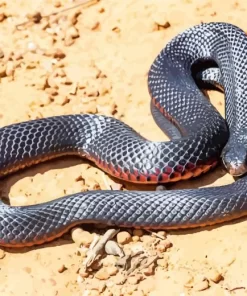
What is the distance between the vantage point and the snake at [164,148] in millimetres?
6289

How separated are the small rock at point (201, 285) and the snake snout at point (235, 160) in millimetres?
1167

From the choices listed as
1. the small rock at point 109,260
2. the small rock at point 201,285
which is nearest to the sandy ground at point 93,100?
the small rock at point 201,285

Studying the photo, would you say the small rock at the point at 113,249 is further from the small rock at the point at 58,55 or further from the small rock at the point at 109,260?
the small rock at the point at 58,55

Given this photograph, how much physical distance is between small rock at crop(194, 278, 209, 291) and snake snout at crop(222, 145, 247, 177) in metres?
1.17

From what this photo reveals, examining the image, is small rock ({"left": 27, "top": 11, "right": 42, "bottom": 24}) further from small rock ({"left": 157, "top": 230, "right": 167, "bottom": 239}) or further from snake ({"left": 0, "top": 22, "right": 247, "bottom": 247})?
small rock ({"left": 157, "top": 230, "right": 167, "bottom": 239})

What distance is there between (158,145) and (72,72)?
1908mm

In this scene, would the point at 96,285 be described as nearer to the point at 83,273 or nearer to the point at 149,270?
the point at 83,273

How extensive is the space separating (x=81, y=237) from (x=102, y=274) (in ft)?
1.36

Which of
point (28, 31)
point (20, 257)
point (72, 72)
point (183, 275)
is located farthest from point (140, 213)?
point (28, 31)

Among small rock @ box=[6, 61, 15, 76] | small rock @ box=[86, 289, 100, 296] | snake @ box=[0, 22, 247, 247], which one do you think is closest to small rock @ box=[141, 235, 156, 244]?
snake @ box=[0, 22, 247, 247]

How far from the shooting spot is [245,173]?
6.72 meters

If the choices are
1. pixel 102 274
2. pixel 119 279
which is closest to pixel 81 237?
pixel 102 274

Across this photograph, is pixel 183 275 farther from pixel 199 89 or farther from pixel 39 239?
pixel 199 89

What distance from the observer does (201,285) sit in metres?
5.86
